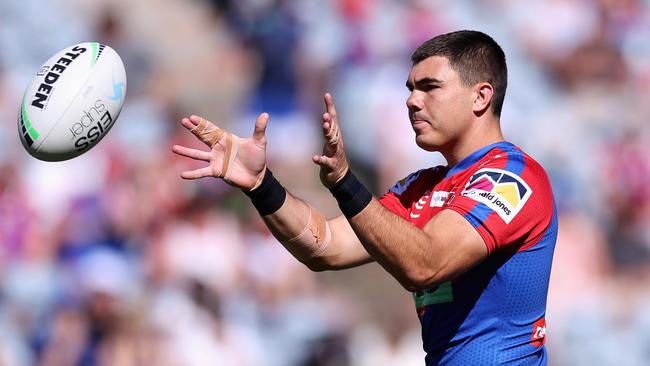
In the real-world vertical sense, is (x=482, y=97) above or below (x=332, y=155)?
above

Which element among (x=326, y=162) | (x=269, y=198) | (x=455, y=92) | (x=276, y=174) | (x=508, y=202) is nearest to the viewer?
(x=326, y=162)

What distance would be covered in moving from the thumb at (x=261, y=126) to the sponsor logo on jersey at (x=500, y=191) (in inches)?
33.4

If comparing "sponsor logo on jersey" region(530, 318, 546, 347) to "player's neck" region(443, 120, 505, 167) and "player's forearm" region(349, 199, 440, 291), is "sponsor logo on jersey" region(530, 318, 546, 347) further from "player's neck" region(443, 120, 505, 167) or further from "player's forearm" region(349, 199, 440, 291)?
"player's neck" region(443, 120, 505, 167)

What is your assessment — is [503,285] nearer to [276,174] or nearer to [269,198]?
[269,198]

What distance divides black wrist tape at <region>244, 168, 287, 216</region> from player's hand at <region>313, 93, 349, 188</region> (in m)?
0.56

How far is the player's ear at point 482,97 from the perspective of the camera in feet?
14.1

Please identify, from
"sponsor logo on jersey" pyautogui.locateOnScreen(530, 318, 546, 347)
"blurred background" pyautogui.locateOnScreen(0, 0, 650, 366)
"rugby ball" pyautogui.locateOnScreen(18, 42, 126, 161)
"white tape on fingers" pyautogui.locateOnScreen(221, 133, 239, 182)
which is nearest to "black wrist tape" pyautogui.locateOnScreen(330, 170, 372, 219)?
"white tape on fingers" pyautogui.locateOnScreen(221, 133, 239, 182)

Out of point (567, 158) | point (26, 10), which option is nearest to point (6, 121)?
point (26, 10)

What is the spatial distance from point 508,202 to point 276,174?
5.50 meters

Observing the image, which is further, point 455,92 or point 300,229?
point 300,229

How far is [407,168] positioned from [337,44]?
175 centimetres

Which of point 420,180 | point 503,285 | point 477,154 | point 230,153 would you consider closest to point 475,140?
point 477,154

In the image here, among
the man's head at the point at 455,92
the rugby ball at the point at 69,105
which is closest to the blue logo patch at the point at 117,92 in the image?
the rugby ball at the point at 69,105

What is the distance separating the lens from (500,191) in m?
3.92
